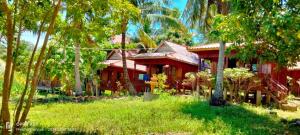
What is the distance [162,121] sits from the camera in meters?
10.7

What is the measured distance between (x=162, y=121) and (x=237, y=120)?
263cm

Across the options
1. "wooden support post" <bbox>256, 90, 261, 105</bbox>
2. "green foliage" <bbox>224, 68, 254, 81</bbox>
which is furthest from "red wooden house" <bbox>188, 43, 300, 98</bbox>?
"green foliage" <bbox>224, 68, 254, 81</bbox>

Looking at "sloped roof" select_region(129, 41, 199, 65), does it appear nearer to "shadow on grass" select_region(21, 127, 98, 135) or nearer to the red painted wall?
the red painted wall

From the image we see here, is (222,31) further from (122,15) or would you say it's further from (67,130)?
(67,130)

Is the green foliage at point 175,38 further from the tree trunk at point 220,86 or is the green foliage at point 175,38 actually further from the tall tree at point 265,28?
the tall tree at point 265,28

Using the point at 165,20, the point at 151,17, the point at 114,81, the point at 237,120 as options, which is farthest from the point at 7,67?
the point at 114,81

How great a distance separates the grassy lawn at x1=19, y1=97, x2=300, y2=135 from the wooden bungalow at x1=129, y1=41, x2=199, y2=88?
1078 centimetres

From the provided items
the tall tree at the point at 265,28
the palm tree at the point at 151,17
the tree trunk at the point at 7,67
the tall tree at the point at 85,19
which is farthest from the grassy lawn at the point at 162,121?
the palm tree at the point at 151,17

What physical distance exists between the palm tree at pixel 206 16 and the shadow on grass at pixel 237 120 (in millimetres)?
1051

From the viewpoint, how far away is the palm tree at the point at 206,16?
50.9 ft

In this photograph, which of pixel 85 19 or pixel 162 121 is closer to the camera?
pixel 85 19

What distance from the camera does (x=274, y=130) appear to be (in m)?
10.3

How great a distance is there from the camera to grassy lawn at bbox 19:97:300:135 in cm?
934

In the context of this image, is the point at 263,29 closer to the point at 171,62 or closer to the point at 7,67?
the point at 7,67
